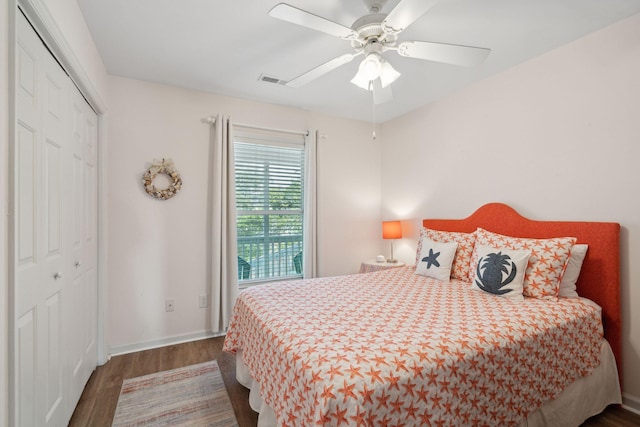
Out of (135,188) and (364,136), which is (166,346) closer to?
(135,188)

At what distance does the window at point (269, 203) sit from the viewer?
331 centimetres

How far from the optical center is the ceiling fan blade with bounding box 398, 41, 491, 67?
1648 millimetres

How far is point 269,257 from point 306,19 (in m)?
2.53

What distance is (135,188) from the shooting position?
8.98 ft

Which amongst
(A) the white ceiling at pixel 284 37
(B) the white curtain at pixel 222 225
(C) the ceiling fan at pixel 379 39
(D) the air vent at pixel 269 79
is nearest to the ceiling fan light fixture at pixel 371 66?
(C) the ceiling fan at pixel 379 39

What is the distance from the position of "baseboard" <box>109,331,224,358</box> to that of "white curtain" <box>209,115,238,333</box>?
14 centimetres

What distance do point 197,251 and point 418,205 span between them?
2443 mm

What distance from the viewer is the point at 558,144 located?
2.27m

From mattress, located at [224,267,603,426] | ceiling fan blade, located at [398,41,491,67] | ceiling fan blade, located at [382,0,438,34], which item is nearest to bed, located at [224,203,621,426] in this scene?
mattress, located at [224,267,603,426]

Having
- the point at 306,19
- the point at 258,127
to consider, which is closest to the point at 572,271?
the point at 306,19

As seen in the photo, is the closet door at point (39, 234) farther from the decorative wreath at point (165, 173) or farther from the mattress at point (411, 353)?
the decorative wreath at point (165, 173)

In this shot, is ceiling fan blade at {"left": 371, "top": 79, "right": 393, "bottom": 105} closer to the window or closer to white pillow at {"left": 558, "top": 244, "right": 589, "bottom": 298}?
the window

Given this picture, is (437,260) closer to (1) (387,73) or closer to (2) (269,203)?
(1) (387,73)

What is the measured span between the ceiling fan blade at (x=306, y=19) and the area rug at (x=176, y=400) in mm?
2214
